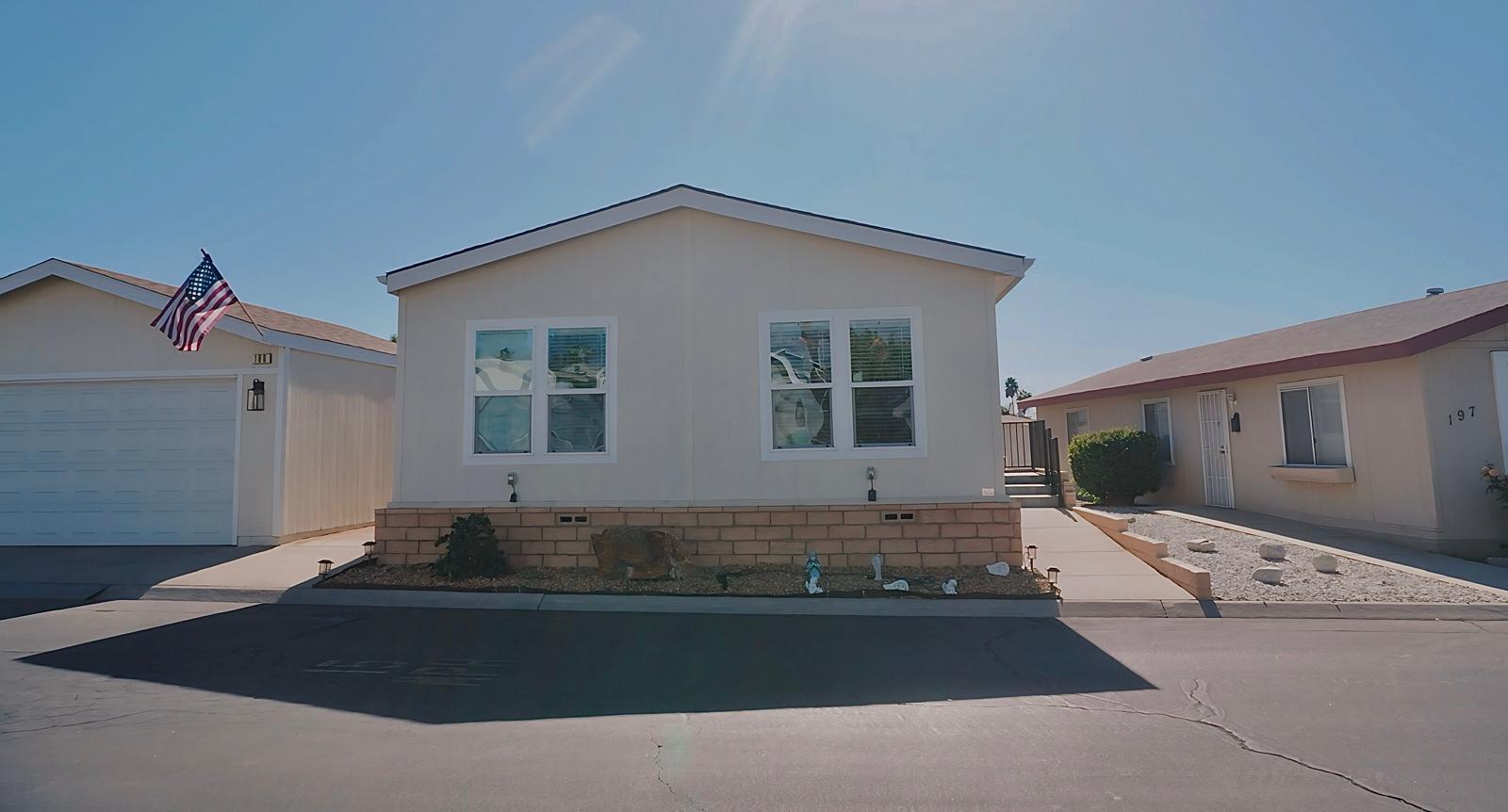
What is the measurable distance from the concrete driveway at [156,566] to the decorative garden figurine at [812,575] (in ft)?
19.1

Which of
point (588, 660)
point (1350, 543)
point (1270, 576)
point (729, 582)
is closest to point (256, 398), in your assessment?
point (729, 582)

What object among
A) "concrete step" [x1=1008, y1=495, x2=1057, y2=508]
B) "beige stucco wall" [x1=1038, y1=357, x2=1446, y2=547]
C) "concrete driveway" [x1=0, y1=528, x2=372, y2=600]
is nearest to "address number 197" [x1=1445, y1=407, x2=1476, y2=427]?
"beige stucco wall" [x1=1038, y1=357, x2=1446, y2=547]

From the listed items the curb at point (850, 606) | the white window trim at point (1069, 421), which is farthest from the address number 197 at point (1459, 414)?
the white window trim at point (1069, 421)

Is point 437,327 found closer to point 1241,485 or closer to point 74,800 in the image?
point 74,800

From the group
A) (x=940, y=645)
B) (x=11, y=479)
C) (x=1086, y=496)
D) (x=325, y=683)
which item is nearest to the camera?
(x=325, y=683)

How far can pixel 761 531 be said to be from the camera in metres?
9.41

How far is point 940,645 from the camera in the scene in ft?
21.8

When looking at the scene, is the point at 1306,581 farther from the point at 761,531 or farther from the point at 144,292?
the point at 144,292

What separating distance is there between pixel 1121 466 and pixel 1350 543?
16.6 ft

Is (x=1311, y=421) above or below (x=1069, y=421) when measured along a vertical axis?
below

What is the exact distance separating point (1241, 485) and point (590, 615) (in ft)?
40.7

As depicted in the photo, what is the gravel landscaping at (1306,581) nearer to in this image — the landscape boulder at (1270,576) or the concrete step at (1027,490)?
the landscape boulder at (1270,576)

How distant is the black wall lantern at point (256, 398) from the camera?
1126cm

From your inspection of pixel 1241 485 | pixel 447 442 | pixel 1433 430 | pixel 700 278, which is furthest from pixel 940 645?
pixel 1241 485
